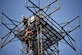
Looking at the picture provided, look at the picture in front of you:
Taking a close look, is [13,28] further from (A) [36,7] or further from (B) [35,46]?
(A) [36,7]

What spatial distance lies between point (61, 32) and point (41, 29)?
135 inches

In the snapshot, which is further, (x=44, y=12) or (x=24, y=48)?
(x=24, y=48)

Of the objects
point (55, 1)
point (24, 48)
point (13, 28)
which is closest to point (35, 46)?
point (24, 48)

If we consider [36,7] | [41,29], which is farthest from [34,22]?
[36,7]

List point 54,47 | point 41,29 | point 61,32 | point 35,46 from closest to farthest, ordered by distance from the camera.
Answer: point 41,29
point 61,32
point 35,46
point 54,47

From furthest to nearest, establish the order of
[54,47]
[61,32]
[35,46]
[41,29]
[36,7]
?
[54,47]
[35,46]
[61,32]
[41,29]
[36,7]

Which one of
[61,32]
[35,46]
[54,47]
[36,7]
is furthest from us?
[54,47]

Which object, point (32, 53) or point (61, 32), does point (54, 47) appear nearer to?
point (32, 53)

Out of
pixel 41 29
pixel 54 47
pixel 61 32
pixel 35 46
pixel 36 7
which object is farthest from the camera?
pixel 54 47

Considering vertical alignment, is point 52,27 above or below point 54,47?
below

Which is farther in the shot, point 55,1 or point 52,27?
point 52,27

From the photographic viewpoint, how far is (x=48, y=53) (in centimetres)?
3161

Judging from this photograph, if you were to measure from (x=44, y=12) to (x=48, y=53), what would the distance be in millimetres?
9544

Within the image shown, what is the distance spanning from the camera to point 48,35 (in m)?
27.5
